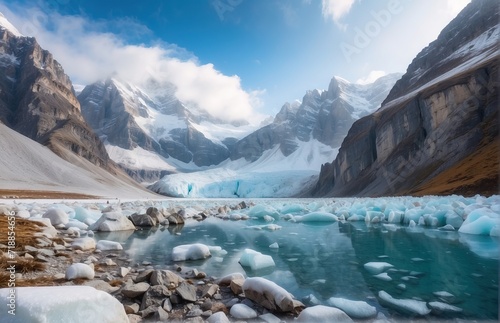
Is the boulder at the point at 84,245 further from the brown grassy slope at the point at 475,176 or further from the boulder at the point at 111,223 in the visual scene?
the brown grassy slope at the point at 475,176

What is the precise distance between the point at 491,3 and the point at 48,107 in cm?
15763

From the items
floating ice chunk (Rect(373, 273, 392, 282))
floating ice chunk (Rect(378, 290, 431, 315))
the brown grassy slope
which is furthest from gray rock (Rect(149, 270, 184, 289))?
the brown grassy slope

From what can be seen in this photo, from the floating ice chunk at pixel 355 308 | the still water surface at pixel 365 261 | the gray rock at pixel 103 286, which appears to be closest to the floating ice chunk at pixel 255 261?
the still water surface at pixel 365 261

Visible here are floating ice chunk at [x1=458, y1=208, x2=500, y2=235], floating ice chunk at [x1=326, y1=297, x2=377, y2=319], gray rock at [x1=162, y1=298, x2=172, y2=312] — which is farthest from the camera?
floating ice chunk at [x1=458, y1=208, x2=500, y2=235]

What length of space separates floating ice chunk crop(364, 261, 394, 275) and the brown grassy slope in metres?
31.3

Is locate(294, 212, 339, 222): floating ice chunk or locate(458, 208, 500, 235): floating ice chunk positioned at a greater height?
locate(458, 208, 500, 235): floating ice chunk

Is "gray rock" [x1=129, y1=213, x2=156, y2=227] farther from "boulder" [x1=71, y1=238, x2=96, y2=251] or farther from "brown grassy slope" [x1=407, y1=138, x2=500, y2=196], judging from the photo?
"brown grassy slope" [x1=407, y1=138, x2=500, y2=196]

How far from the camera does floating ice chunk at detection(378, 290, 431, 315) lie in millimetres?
5273

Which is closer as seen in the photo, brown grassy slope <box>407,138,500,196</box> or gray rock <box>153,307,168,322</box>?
gray rock <box>153,307,168,322</box>

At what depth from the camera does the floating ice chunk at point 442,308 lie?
5293mm

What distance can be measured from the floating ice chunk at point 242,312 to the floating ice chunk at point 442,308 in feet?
10.7

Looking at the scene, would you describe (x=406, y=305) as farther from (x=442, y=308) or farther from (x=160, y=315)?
(x=160, y=315)

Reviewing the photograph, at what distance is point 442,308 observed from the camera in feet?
17.7

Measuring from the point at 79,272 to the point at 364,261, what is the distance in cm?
769
